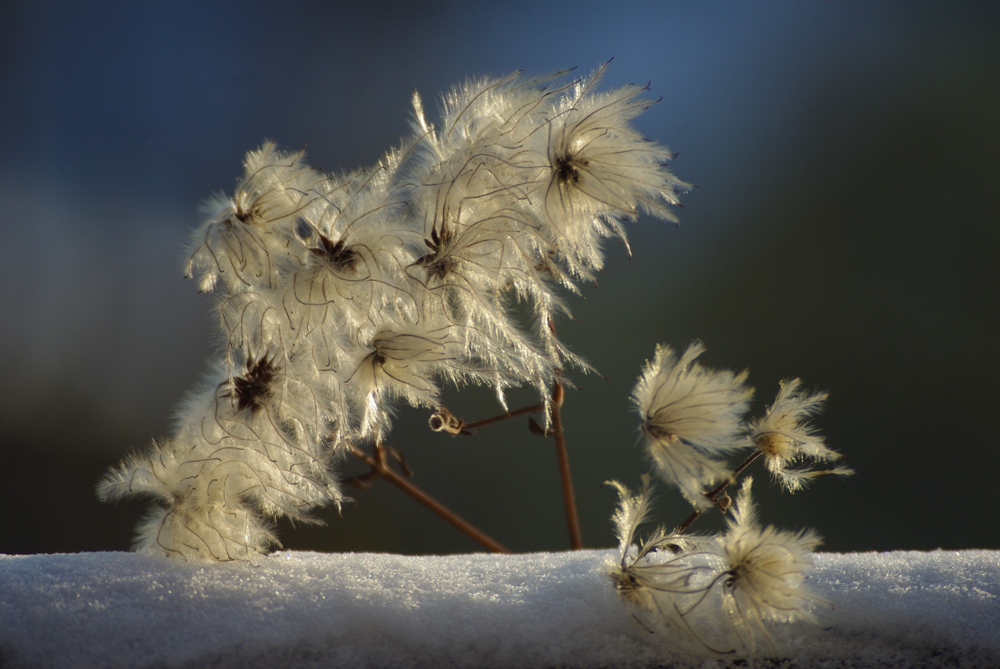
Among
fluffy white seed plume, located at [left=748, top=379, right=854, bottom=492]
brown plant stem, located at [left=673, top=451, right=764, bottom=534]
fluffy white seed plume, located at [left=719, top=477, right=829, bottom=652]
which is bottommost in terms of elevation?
fluffy white seed plume, located at [left=719, top=477, right=829, bottom=652]

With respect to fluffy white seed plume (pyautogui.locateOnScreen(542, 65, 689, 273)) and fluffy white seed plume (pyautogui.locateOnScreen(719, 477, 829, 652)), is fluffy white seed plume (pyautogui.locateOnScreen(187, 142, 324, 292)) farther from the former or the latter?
fluffy white seed plume (pyautogui.locateOnScreen(719, 477, 829, 652))

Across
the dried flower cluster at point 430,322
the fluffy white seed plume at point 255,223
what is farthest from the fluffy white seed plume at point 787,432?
the fluffy white seed plume at point 255,223

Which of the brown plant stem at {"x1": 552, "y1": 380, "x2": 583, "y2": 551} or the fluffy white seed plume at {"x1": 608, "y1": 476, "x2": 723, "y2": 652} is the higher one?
the brown plant stem at {"x1": 552, "y1": 380, "x2": 583, "y2": 551}

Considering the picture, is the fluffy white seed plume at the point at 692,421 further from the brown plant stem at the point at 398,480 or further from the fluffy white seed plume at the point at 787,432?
the brown plant stem at the point at 398,480

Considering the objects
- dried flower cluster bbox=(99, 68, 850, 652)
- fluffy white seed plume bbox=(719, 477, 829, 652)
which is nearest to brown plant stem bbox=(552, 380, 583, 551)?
dried flower cluster bbox=(99, 68, 850, 652)

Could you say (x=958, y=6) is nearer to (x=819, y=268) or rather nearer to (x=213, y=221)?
(x=819, y=268)

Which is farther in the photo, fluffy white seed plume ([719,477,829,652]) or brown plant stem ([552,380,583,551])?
brown plant stem ([552,380,583,551])

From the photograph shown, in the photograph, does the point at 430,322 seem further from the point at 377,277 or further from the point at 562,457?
the point at 562,457
